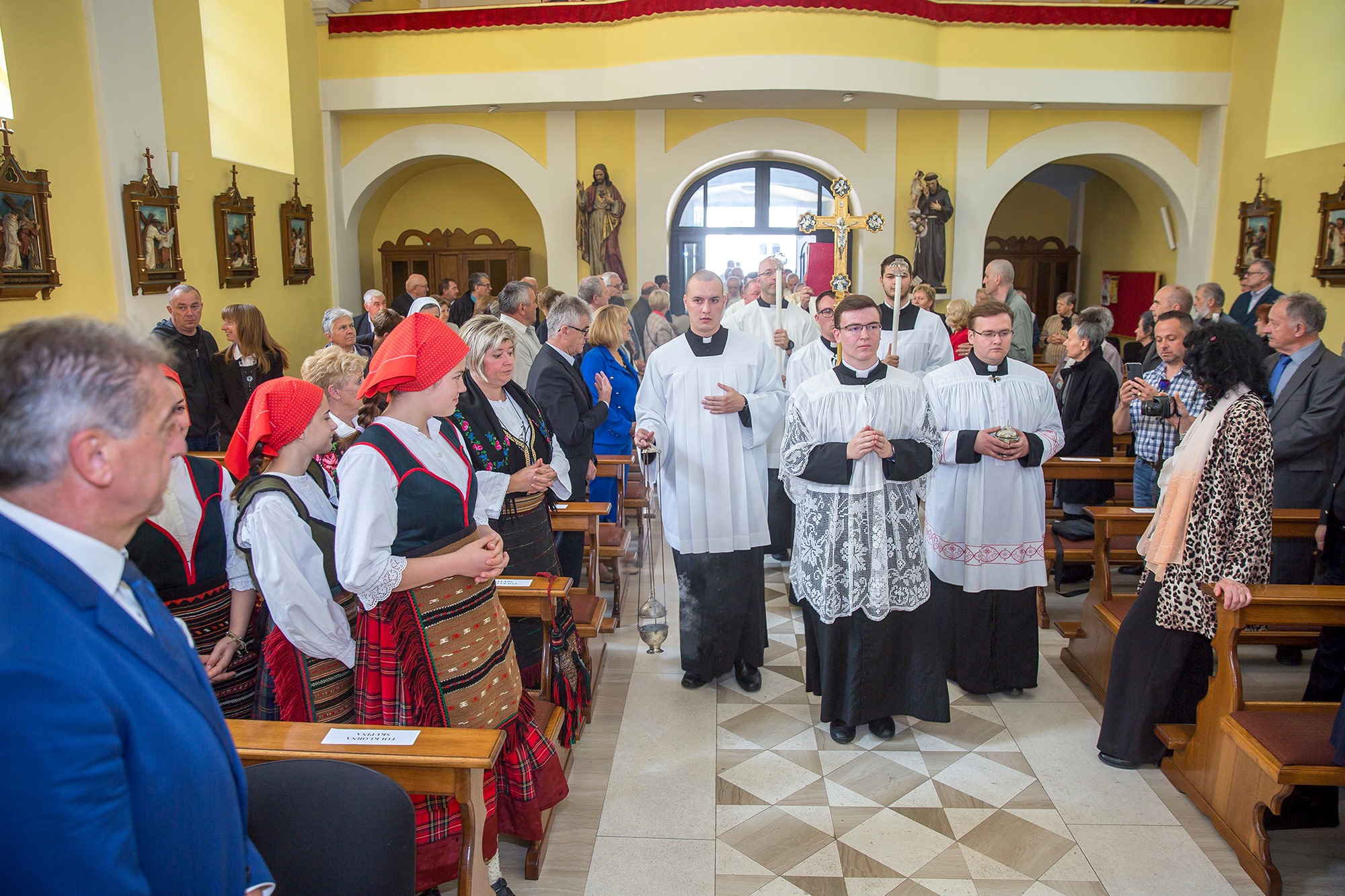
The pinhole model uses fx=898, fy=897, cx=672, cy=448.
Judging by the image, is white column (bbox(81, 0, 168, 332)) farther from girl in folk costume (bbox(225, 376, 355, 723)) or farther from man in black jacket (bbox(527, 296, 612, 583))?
girl in folk costume (bbox(225, 376, 355, 723))

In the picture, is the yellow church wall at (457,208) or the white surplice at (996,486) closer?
the white surplice at (996,486)

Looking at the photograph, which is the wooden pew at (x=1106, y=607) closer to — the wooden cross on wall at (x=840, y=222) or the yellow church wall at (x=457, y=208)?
the wooden cross on wall at (x=840, y=222)

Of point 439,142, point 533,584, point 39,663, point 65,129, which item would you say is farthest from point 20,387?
point 439,142

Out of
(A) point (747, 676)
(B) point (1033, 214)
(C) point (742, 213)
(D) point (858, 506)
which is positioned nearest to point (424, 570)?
(D) point (858, 506)

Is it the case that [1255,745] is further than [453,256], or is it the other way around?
[453,256]

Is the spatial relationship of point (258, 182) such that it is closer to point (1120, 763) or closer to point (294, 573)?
point (294, 573)

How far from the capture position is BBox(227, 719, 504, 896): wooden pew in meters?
2.16

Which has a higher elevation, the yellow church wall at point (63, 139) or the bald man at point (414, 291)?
the yellow church wall at point (63, 139)

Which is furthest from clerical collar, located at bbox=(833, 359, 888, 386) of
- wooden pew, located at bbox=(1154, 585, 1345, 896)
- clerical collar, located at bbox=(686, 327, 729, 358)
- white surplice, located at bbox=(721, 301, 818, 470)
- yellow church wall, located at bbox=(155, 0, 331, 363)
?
yellow church wall, located at bbox=(155, 0, 331, 363)

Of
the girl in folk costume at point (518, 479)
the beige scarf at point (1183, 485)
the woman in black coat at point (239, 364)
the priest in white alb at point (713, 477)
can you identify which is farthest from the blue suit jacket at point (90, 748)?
the woman in black coat at point (239, 364)

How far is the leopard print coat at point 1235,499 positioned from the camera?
125 inches

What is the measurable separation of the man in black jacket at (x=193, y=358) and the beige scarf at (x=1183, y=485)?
18.9 feet

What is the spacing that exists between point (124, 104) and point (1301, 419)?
→ 8721mm

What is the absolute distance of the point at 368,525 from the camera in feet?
7.82
